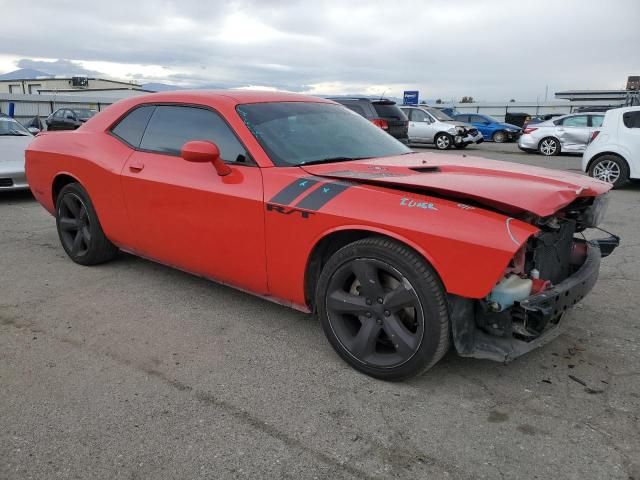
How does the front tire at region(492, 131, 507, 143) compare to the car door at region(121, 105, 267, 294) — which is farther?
the front tire at region(492, 131, 507, 143)

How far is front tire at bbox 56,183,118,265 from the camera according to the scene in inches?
179

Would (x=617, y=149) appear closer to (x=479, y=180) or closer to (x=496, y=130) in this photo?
(x=479, y=180)

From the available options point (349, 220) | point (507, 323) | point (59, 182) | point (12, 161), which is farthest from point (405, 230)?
point (12, 161)

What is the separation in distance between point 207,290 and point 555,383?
2579mm

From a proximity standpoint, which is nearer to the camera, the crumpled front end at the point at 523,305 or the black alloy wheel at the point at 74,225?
the crumpled front end at the point at 523,305

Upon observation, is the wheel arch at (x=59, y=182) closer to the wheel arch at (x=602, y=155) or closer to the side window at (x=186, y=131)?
the side window at (x=186, y=131)

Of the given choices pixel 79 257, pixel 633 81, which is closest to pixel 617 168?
pixel 79 257

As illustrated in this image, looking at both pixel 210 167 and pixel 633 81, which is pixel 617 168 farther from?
pixel 633 81

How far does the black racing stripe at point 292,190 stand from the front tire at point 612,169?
8.48 metres

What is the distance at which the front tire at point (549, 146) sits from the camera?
1709cm

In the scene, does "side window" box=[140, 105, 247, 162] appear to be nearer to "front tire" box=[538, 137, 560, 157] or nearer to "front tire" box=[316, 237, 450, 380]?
"front tire" box=[316, 237, 450, 380]

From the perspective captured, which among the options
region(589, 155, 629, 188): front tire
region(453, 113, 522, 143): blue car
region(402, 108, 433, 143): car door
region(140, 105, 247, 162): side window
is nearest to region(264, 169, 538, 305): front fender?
region(140, 105, 247, 162): side window

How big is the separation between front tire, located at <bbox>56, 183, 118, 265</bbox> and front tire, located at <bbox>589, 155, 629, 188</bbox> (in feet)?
28.8

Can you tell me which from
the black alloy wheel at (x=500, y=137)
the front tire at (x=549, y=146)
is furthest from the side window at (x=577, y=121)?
the black alloy wheel at (x=500, y=137)
